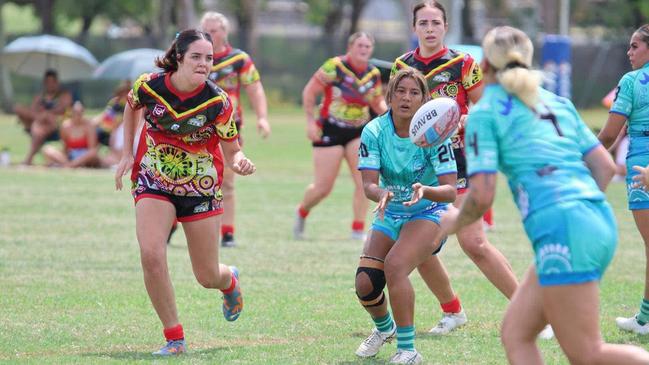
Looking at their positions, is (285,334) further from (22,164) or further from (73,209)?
(22,164)

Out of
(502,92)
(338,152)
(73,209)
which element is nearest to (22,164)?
(73,209)

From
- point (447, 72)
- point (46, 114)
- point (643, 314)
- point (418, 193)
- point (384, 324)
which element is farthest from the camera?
point (46, 114)

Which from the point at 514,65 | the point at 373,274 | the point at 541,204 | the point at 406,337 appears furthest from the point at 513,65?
the point at 406,337

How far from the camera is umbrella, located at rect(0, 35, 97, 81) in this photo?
26266 mm

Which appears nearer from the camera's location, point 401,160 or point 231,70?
point 401,160

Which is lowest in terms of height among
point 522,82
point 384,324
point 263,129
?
point 384,324

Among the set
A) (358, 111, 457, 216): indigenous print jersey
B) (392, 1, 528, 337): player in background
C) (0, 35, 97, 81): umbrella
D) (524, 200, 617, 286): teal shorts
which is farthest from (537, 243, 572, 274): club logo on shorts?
(0, 35, 97, 81): umbrella

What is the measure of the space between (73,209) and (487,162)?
11.0 meters

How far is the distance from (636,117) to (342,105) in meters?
5.29

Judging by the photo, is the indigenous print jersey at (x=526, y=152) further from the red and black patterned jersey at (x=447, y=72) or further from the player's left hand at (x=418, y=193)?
the red and black patterned jersey at (x=447, y=72)

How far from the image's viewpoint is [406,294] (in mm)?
6727

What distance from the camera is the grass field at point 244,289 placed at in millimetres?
7281

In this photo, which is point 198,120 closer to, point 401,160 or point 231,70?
point 401,160

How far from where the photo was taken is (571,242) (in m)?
4.97
